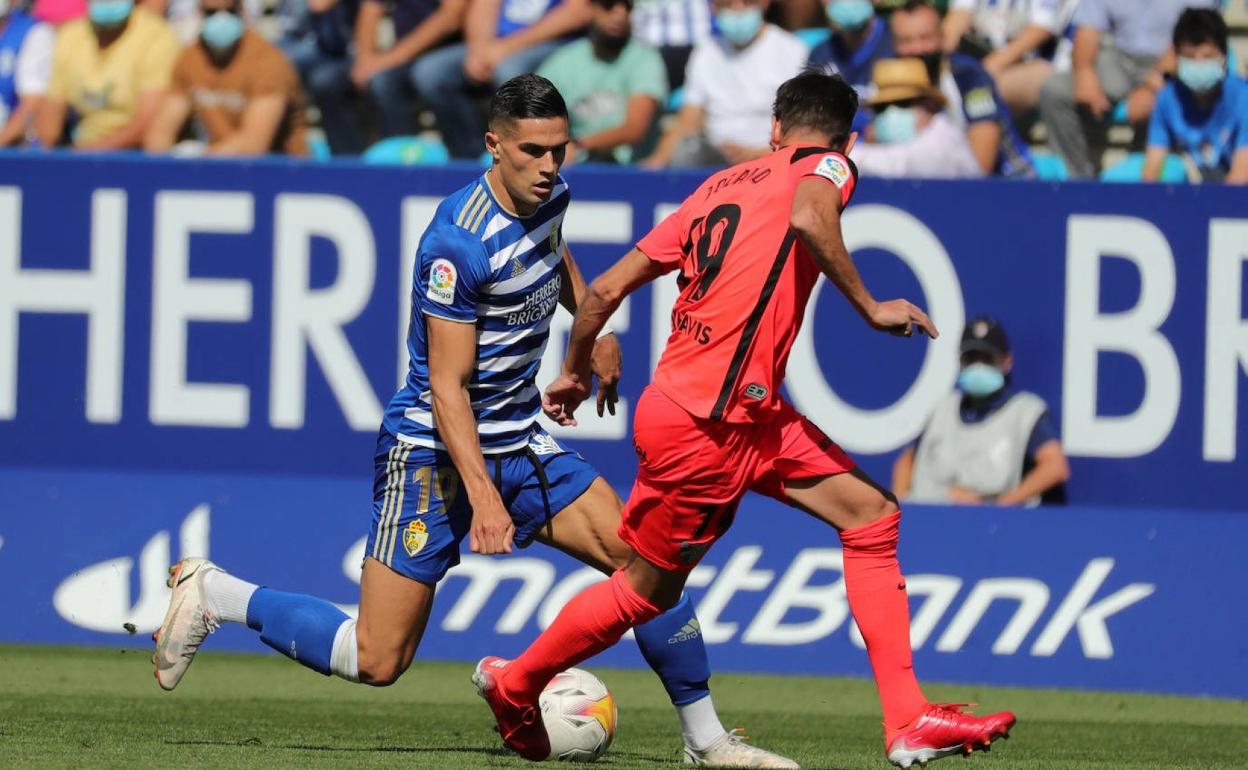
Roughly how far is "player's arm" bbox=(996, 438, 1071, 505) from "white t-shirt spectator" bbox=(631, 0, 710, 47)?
3.40 meters

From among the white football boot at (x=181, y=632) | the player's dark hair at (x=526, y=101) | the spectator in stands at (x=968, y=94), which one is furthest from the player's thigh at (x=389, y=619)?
the spectator in stands at (x=968, y=94)

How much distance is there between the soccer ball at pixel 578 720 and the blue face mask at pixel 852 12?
5345mm

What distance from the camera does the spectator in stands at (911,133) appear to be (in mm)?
10539

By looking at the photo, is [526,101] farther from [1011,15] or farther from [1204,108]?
[1011,15]

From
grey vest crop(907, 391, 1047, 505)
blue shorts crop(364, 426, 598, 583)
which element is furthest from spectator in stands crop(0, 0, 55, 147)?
blue shorts crop(364, 426, 598, 583)

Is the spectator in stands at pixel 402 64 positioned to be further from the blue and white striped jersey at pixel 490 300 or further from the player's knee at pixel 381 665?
the player's knee at pixel 381 665

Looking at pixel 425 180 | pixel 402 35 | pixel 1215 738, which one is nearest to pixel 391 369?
pixel 425 180

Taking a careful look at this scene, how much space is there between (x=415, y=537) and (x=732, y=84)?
5.31 meters

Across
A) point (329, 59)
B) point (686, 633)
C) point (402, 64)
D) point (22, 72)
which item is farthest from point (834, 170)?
point (22, 72)

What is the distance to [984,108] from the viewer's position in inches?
424

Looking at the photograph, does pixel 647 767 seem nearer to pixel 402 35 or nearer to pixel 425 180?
pixel 425 180

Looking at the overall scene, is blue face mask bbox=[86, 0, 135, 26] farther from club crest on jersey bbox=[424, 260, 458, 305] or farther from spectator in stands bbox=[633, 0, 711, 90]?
club crest on jersey bbox=[424, 260, 458, 305]

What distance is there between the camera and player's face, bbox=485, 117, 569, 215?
6273 millimetres

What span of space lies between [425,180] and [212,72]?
78.9 inches
